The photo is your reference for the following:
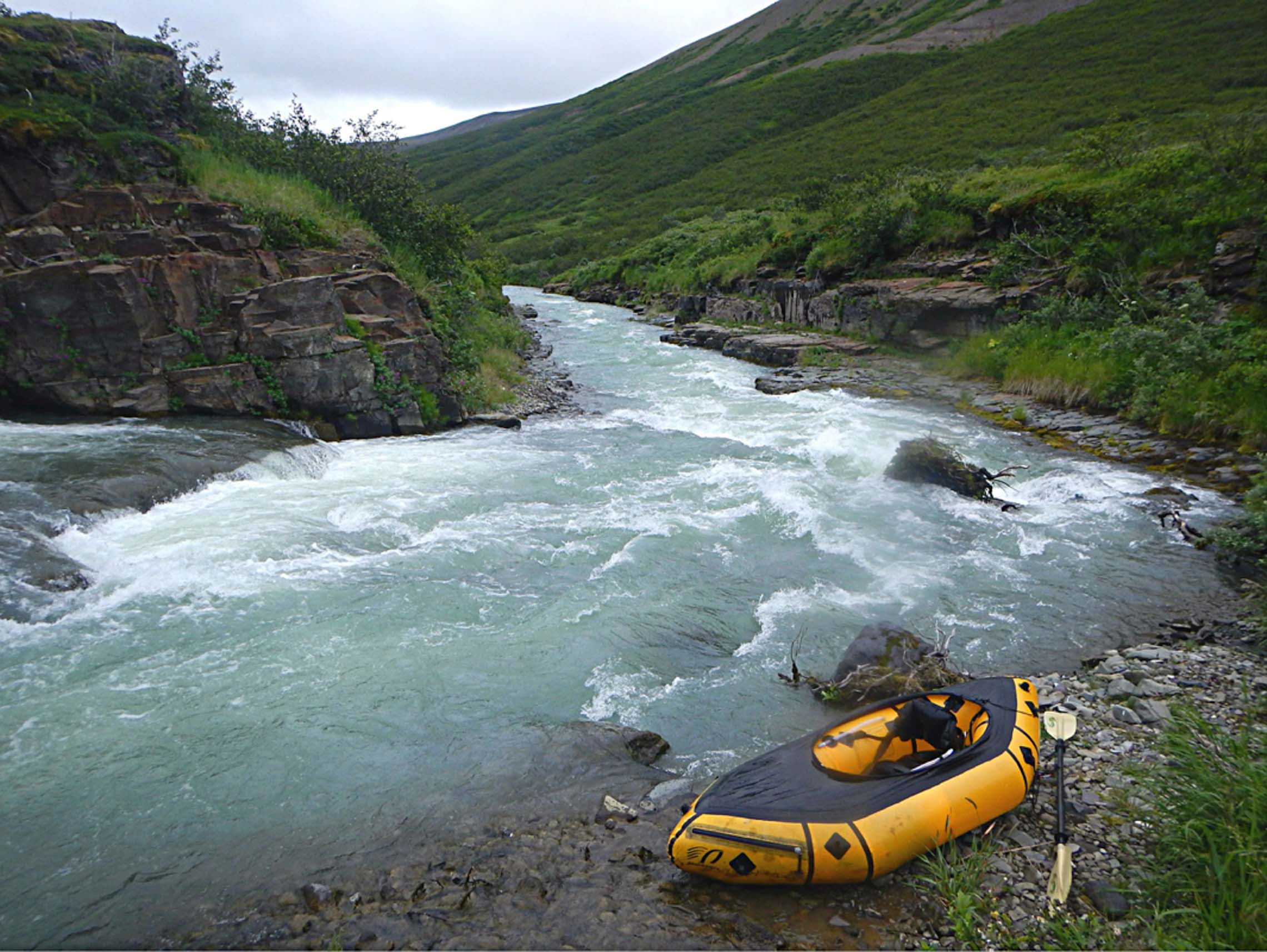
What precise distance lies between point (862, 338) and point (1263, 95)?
66.5 feet

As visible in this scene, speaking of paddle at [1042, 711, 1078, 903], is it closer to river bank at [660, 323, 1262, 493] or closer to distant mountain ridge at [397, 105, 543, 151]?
river bank at [660, 323, 1262, 493]

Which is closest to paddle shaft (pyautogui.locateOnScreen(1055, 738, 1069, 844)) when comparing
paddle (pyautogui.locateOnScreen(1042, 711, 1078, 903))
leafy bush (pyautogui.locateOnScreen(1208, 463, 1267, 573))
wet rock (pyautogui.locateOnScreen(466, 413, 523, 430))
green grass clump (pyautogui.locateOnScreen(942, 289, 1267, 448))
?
paddle (pyautogui.locateOnScreen(1042, 711, 1078, 903))

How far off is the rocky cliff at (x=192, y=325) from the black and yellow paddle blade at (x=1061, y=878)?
1392cm

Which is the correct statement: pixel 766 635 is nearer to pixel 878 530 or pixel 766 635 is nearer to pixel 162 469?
pixel 878 530

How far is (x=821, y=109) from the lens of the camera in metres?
69.5

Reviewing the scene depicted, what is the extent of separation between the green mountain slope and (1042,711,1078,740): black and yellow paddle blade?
107 ft

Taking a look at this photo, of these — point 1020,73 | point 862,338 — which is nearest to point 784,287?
point 862,338

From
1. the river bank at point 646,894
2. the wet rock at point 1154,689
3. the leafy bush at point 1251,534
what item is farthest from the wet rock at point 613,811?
the leafy bush at point 1251,534

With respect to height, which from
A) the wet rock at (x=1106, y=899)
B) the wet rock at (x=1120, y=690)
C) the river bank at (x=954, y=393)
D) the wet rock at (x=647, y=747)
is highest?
the wet rock at (x=647, y=747)

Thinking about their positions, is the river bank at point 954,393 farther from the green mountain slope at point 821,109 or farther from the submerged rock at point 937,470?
the green mountain slope at point 821,109

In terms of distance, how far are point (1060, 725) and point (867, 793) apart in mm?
1599

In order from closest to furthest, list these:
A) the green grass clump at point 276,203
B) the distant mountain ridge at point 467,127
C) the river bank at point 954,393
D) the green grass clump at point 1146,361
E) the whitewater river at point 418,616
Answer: the whitewater river at point 418,616, the river bank at point 954,393, the green grass clump at point 1146,361, the green grass clump at point 276,203, the distant mountain ridge at point 467,127

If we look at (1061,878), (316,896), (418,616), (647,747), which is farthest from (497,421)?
(1061,878)

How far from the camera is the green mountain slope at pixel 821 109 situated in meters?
39.1
